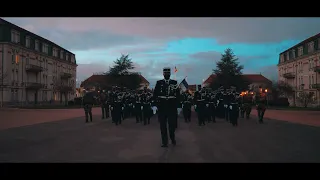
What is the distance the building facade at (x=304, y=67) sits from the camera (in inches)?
2506

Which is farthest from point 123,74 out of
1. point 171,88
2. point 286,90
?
point 171,88

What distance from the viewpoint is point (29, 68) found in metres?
60.8

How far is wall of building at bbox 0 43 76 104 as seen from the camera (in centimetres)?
5494

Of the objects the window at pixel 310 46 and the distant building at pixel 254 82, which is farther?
the distant building at pixel 254 82

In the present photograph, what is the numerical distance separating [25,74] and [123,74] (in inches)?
737

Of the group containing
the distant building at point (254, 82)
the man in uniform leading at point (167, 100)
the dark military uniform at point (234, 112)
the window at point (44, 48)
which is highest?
the window at point (44, 48)

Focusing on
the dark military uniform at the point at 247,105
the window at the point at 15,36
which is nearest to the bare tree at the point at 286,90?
the dark military uniform at the point at 247,105

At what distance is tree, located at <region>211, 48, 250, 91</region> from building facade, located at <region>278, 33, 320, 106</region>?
10799 millimetres

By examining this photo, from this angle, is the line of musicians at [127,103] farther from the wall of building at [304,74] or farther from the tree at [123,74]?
the wall of building at [304,74]

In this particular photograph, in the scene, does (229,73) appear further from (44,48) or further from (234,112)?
(234,112)

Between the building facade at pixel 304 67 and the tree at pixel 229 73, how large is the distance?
1080 cm

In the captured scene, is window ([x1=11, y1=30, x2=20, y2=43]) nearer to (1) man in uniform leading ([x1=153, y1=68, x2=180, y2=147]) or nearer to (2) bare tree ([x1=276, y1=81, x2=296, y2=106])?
(2) bare tree ([x1=276, y1=81, x2=296, y2=106])
